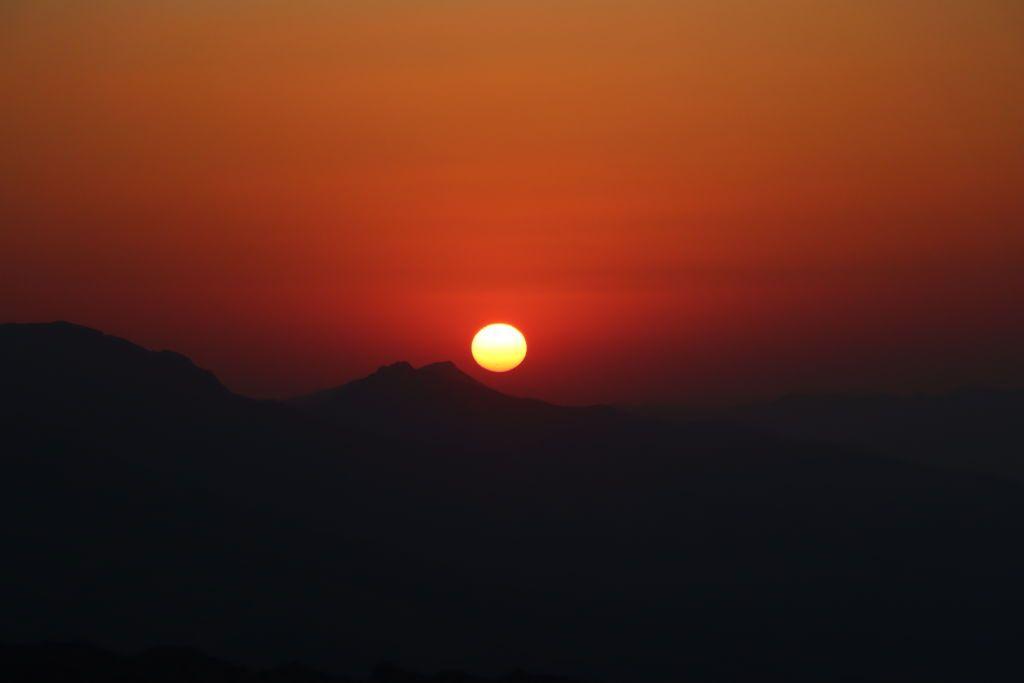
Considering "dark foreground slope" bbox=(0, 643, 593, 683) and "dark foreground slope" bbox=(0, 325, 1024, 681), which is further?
"dark foreground slope" bbox=(0, 325, 1024, 681)

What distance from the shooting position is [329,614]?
13462cm

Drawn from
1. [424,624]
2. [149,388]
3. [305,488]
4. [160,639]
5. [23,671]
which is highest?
[149,388]

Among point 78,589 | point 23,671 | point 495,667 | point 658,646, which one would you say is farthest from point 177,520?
point 23,671

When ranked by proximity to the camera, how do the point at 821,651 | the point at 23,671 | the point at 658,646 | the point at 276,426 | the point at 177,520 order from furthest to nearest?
the point at 276,426 → the point at 821,651 → the point at 658,646 → the point at 177,520 → the point at 23,671

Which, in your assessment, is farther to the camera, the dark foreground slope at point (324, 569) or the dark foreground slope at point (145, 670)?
the dark foreground slope at point (324, 569)

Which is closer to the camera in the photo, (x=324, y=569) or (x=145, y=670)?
(x=145, y=670)

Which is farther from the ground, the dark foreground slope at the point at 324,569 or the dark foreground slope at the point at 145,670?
the dark foreground slope at the point at 324,569

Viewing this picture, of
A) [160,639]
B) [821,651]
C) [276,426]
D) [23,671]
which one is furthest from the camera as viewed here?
[276,426]

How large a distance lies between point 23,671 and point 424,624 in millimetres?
86250

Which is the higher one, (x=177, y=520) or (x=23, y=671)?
(x=177, y=520)

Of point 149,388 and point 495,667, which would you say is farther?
point 149,388

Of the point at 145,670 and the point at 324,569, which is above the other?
the point at 324,569

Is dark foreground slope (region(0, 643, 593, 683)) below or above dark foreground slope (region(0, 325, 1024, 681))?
below

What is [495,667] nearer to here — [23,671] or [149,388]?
[149,388]
